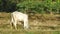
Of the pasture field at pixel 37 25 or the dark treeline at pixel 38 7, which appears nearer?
the pasture field at pixel 37 25

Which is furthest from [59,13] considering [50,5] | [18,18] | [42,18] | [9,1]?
[18,18]

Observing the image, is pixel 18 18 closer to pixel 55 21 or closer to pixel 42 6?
pixel 55 21

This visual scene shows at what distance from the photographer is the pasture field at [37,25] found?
42.5ft

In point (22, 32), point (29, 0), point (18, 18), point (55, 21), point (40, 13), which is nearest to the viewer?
point (22, 32)

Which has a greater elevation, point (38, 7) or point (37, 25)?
point (38, 7)

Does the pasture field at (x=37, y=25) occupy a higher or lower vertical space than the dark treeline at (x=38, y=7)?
lower

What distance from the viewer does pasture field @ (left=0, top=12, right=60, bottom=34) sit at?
42.5 ft

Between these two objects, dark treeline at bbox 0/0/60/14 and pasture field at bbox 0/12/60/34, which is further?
dark treeline at bbox 0/0/60/14

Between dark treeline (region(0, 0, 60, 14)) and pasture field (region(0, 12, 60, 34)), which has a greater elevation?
dark treeline (region(0, 0, 60, 14))

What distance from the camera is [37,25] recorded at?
49.2ft

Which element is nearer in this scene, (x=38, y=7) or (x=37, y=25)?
(x=37, y=25)

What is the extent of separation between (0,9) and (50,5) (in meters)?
4.03

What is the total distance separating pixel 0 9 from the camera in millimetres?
20172

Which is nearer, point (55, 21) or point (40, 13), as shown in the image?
point (55, 21)
